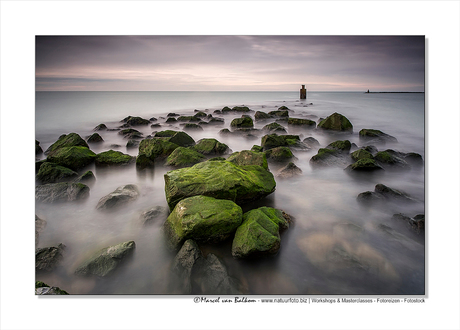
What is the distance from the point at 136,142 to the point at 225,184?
6.13 metres

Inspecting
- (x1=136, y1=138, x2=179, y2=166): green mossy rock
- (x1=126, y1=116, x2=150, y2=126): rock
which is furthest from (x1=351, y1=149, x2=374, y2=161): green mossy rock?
(x1=126, y1=116, x2=150, y2=126): rock

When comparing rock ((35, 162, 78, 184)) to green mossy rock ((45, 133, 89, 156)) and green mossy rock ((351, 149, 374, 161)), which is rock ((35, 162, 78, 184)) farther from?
green mossy rock ((351, 149, 374, 161))

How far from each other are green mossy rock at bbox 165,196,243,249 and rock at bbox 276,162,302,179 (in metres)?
2.76

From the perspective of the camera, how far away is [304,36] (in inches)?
159

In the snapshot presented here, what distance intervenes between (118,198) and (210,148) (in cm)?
392

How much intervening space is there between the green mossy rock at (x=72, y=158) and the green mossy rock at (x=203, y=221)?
A: 4353mm

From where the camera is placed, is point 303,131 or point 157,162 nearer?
point 157,162

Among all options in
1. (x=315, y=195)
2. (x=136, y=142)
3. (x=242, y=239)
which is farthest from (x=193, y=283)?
(x=136, y=142)

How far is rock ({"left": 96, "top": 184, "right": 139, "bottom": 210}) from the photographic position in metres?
4.72

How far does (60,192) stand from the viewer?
4.90 m

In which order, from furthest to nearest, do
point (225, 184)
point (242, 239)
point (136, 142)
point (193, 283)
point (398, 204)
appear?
point (136, 142)
point (398, 204)
point (225, 184)
point (242, 239)
point (193, 283)

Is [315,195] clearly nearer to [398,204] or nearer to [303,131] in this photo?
[398,204]

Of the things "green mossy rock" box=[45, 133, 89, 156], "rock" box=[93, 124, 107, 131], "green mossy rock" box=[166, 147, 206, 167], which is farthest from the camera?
"rock" box=[93, 124, 107, 131]

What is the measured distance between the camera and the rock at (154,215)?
4.30 metres
